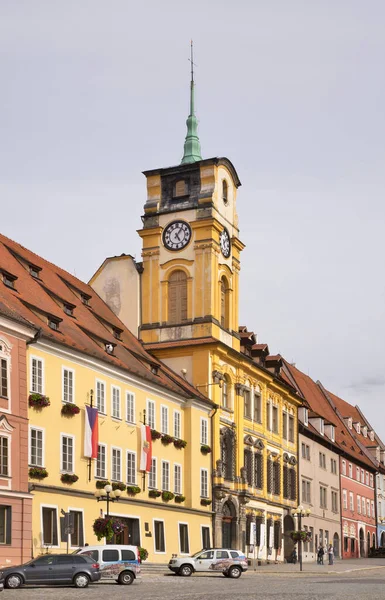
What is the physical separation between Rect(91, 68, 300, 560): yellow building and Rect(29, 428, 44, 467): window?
70.2 feet

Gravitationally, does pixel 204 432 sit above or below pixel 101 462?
above

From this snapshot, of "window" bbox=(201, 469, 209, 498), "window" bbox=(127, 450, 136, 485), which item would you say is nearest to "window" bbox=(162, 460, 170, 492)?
"window" bbox=(127, 450, 136, 485)

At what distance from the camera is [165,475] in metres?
60.8

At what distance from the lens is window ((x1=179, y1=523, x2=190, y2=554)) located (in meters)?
61.5

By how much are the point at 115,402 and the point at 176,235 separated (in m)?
19.3

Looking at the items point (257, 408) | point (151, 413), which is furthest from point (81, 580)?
point (257, 408)

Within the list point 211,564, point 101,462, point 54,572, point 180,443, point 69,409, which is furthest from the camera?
point 180,443

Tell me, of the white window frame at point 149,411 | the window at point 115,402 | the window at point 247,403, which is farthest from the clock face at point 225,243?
the window at point 115,402

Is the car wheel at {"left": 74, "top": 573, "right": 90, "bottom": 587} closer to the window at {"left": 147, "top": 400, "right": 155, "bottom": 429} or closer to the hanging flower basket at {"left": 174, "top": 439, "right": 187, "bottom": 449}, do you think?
the window at {"left": 147, "top": 400, "right": 155, "bottom": 429}

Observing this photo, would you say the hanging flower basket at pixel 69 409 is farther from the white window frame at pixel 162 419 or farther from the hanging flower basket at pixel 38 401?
the white window frame at pixel 162 419

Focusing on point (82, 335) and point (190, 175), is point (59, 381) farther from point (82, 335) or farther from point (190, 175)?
point (190, 175)

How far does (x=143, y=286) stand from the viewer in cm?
7138

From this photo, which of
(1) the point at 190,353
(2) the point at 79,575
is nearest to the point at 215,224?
(1) the point at 190,353

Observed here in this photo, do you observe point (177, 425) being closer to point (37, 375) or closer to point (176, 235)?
point (176, 235)
